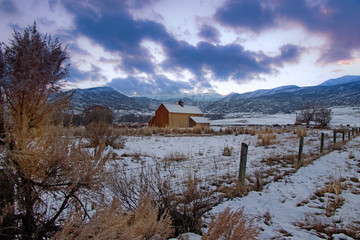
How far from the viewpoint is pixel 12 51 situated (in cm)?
190

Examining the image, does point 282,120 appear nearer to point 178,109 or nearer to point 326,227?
point 178,109

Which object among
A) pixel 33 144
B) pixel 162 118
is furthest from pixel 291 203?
pixel 162 118

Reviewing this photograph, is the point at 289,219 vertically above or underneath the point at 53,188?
underneath

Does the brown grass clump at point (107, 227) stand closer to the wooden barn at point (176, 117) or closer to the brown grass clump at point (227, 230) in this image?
the brown grass clump at point (227, 230)

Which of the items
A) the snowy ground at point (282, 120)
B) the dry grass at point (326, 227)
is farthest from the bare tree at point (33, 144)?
the snowy ground at point (282, 120)

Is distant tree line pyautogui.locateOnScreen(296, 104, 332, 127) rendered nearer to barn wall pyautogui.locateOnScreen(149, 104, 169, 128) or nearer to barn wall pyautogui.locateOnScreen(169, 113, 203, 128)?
barn wall pyautogui.locateOnScreen(169, 113, 203, 128)

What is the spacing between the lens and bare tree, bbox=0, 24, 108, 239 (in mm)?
1774

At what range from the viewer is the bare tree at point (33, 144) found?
5.82 feet

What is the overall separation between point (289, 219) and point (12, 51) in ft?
15.6

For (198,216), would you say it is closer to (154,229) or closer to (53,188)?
(154,229)

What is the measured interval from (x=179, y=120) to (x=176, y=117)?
1048 millimetres

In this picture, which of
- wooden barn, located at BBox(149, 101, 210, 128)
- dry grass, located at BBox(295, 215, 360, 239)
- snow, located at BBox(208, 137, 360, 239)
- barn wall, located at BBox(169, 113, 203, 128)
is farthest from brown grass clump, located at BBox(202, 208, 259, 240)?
barn wall, located at BBox(169, 113, 203, 128)

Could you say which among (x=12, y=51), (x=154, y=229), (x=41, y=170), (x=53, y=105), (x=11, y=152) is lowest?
(x=154, y=229)

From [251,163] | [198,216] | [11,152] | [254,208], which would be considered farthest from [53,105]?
[251,163]
